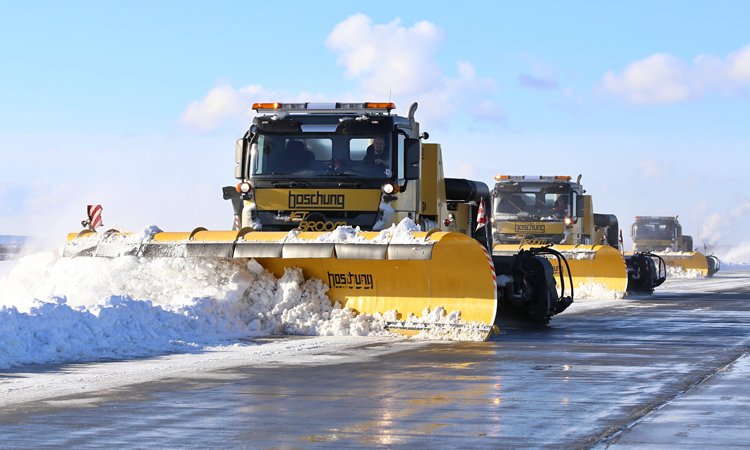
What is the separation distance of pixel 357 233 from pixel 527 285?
9.53 feet

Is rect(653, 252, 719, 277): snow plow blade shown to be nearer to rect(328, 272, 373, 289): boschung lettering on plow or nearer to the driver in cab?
the driver in cab

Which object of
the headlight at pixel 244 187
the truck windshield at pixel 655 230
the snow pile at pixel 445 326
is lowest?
the snow pile at pixel 445 326

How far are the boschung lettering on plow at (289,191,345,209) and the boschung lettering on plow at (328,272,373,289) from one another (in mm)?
870

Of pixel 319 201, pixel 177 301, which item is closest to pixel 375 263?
pixel 319 201

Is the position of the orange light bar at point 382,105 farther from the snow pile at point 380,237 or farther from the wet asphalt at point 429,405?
the wet asphalt at point 429,405

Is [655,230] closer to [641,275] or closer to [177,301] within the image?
[641,275]

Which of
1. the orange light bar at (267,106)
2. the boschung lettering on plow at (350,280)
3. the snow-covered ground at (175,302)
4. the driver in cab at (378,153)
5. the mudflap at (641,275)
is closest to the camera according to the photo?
the snow-covered ground at (175,302)

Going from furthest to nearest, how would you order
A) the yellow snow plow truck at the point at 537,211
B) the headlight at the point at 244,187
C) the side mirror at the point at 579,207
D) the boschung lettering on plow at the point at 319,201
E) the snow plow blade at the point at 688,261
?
the snow plow blade at the point at 688,261 → the side mirror at the point at 579,207 → the yellow snow plow truck at the point at 537,211 → the headlight at the point at 244,187 → the boschung lettering on plow at the point at 319,201

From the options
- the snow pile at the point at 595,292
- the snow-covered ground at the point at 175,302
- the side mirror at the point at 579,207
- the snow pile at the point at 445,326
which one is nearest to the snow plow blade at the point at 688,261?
the side mirror at the point at 579,207

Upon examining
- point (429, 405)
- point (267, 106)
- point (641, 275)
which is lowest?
point (429, 405)

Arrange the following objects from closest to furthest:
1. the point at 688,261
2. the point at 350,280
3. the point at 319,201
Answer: the point at 350,280 < the point at 319,201 < the point at 688,261

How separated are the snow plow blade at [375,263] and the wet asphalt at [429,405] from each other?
98cm

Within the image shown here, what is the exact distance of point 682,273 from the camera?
120 feet

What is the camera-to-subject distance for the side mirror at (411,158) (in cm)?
1102
